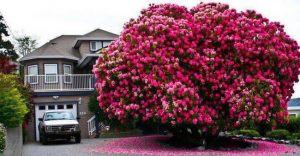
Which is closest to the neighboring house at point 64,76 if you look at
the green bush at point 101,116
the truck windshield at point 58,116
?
the green bush at point 101,116

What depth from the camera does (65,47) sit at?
3694 centimetres

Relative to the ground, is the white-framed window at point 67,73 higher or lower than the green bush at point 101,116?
higher

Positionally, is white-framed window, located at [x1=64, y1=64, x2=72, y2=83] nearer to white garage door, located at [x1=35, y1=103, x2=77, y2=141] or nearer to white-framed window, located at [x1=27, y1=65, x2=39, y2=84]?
white-framed window, located at [x1=27, y1=65, x2=39, y2=84]

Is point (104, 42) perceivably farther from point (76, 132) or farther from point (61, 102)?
point (76, 132)

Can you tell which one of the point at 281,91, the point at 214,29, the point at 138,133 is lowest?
the point at 138,133

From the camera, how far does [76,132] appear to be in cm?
2289

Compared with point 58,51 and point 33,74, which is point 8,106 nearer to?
point 33,74

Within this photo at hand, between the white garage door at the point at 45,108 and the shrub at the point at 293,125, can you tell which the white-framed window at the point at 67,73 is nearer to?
the white garage door at the point at 45,108

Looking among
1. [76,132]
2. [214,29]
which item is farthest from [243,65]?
[76,132]

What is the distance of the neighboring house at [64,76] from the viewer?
29.8 metres

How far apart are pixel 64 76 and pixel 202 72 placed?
54.2 feet

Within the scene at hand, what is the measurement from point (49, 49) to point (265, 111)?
2010 centimetres

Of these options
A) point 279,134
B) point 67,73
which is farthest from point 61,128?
point 67,73

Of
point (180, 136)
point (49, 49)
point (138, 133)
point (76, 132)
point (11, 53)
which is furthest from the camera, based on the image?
point (11, 53)
